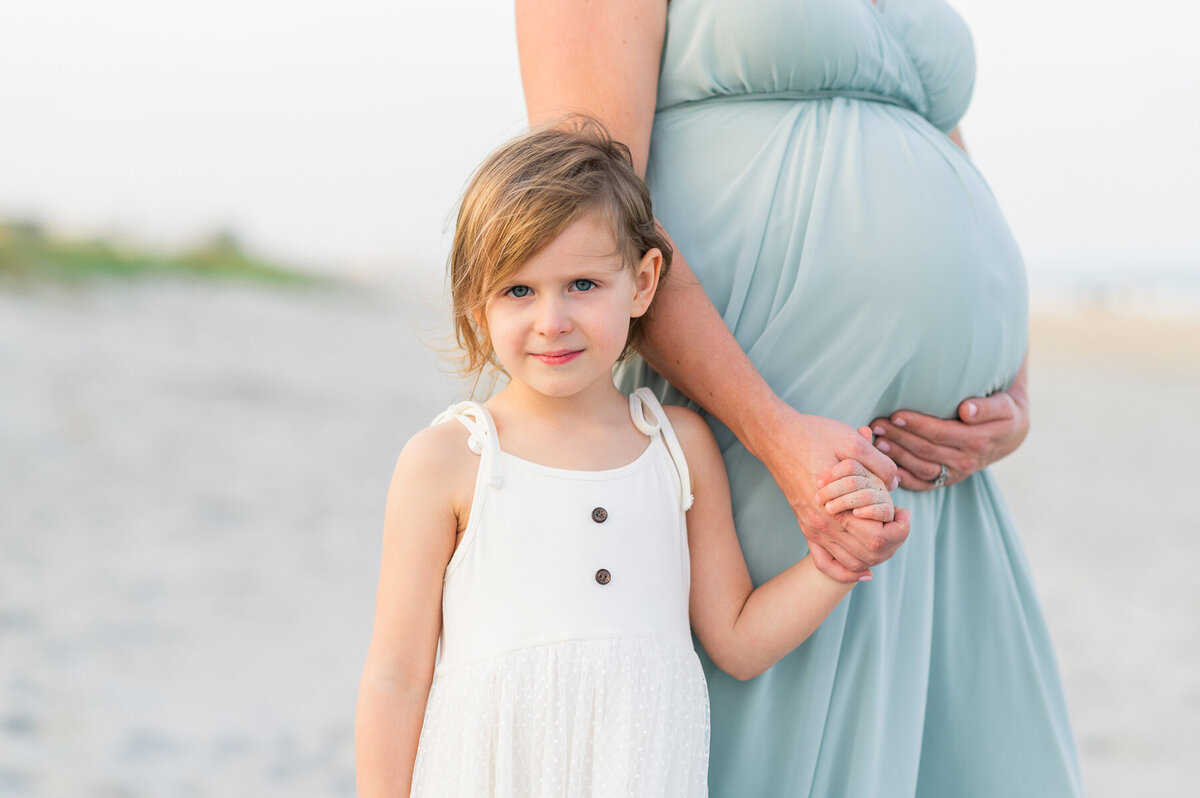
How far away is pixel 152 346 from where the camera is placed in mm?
8719

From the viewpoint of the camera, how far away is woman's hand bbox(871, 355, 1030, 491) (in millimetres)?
1526

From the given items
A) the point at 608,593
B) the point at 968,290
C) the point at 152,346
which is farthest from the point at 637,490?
the point at 152,346

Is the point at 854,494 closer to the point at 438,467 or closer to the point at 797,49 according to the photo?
the point at 438,467

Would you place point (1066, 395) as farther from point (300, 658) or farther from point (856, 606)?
point (856, 606)

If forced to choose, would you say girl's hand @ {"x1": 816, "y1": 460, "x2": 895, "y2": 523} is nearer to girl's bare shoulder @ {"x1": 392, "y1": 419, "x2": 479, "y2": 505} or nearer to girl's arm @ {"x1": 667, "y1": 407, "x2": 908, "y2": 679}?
girl's arm @ {"x1": 667, "y1": 407, "x2": 908, "y2": 679}

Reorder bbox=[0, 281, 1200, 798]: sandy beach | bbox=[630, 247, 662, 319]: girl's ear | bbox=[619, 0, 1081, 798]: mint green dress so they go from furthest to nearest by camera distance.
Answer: bbox=[0, 281, 1200, 798]: sandy beach, bbox=[619, 0, 1081, 798]: mint green dress, bbox=[630, 247, 662, 319]: girl's ear

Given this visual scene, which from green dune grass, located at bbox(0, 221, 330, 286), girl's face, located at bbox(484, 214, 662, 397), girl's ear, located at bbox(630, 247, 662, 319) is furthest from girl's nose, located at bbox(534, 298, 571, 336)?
green dune grass, located at bbox(0, 221, 330, 286)

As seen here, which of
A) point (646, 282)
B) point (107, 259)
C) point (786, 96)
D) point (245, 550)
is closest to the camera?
point (646, 282)

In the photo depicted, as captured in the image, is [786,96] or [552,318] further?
[786,96]

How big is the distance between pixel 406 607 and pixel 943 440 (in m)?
0.81

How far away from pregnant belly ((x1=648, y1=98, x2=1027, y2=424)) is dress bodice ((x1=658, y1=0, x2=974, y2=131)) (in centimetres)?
4

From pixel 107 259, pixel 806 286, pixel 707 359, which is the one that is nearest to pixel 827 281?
pixel 806 286

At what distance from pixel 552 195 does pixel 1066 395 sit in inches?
431

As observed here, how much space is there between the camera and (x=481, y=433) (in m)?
1.32
